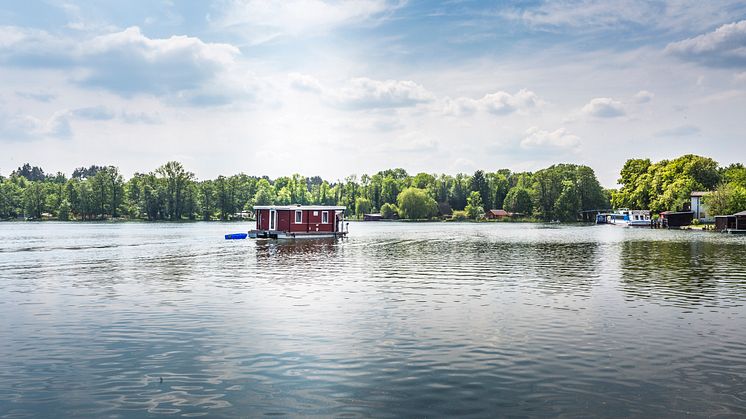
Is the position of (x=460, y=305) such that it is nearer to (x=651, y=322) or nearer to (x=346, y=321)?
(x=346, y=321)

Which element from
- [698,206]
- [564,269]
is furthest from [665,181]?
[564,269]

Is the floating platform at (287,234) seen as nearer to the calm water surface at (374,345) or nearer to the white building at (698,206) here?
the calm water surface at (374,345)

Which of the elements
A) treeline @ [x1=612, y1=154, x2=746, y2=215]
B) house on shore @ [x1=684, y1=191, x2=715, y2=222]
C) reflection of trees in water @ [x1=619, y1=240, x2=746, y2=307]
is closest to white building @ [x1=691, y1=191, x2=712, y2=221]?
house on shore @ [x1=684, y1=191, x2=715, y2=222]

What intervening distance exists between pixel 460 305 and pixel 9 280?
30.4 m

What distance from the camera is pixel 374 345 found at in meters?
20.0

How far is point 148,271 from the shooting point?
4478 cm

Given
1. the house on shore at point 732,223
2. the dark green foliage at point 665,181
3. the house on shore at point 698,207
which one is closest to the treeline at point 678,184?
the dark green foliage at point 665,181

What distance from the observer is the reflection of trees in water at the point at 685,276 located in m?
30.9

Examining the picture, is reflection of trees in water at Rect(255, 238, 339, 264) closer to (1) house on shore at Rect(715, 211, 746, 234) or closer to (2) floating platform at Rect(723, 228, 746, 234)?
(2) floating platform at Rect(723, 228, 746, 234)

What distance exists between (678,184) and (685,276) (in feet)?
427

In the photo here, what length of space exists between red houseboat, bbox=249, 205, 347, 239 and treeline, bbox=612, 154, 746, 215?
89.6 m

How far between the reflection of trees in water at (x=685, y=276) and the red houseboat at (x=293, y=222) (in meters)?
45.2

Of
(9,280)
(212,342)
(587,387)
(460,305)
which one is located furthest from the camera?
(9,280)

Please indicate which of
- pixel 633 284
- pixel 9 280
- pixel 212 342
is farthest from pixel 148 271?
pixel 633 284
